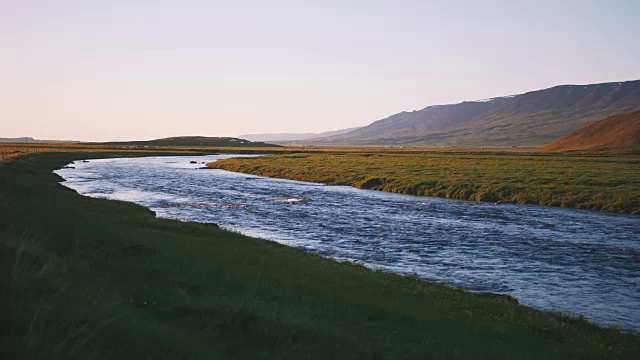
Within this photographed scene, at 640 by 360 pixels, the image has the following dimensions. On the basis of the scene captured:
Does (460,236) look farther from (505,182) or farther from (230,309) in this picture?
(505,182)

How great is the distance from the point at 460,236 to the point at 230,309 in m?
28.2

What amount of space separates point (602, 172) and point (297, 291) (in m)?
75.1

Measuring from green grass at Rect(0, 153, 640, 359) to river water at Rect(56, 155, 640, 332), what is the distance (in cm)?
437

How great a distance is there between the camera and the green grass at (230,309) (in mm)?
10883

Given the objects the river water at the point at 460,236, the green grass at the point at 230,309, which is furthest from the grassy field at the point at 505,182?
the green grass at the point at 230,309

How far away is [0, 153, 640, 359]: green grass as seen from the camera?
428 inches

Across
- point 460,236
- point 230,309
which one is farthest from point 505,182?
point 230,309

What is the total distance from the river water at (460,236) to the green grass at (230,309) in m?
4.37

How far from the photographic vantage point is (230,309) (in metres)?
15.8

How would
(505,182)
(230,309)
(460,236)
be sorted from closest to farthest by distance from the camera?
(230,309), (460,236), (505,182)

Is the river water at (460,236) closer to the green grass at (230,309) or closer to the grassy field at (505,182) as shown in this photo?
the grassy field at (505,182)

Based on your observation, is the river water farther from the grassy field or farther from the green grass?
the green grass

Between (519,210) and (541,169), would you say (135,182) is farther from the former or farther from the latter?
(541,169)

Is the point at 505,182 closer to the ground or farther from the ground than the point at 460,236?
farther from the ground
